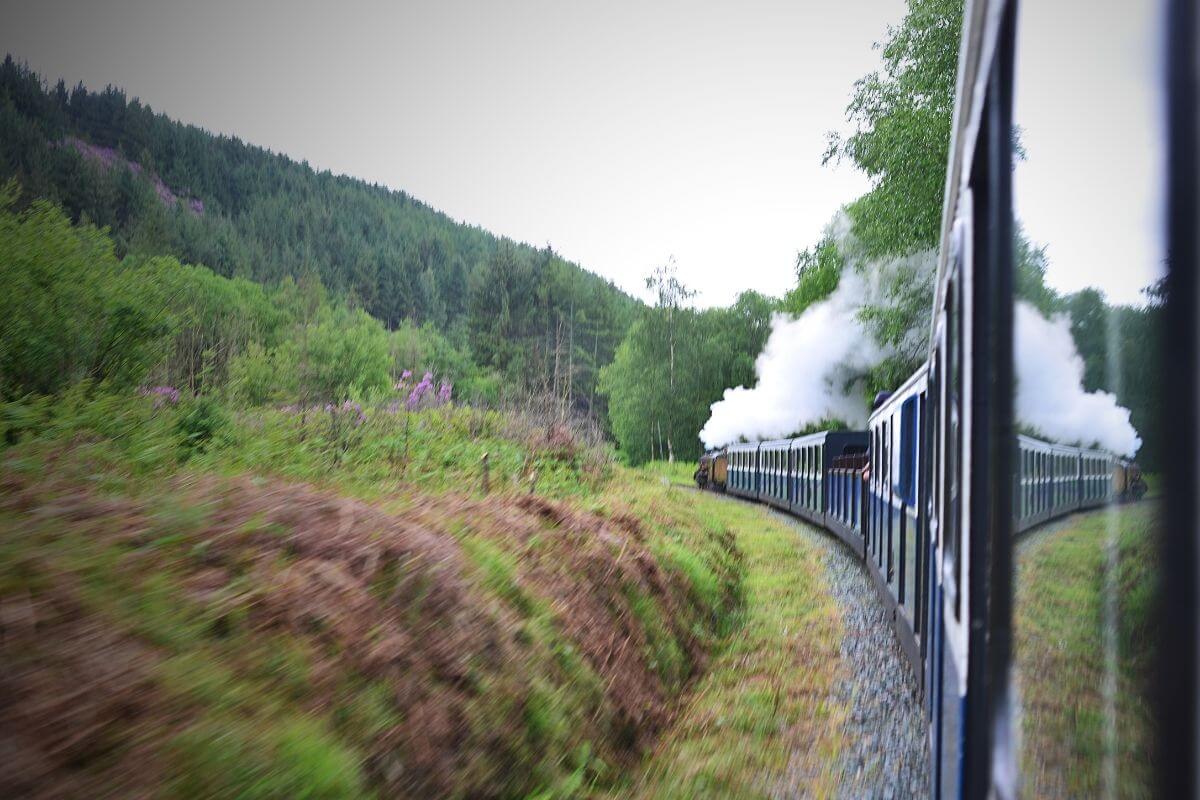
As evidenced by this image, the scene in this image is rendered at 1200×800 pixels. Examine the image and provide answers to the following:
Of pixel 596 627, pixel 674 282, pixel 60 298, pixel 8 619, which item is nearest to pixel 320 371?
pixel 60 298

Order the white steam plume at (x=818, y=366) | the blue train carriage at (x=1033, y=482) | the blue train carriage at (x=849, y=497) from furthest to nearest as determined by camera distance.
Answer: the white steam plume at (x=818, y=366) → the blue train carriage at (x=849, y=497) → the blue train carriage at (x=1033, y=482)

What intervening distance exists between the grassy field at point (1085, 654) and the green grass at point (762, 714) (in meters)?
3.87

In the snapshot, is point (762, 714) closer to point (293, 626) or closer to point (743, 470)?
point (293, 626)

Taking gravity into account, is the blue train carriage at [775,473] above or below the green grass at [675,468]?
above

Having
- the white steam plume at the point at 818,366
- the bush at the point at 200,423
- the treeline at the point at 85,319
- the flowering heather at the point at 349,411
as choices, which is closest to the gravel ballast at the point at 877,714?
the bush at the point at 200,423

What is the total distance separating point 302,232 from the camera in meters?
89.7

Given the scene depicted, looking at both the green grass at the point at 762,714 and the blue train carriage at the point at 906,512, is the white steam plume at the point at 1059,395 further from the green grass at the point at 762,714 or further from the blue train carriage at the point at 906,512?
the green grass at the point at 762,714

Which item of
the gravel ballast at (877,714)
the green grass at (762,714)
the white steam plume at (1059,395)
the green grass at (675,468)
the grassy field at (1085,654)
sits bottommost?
the green grass at (762,714)

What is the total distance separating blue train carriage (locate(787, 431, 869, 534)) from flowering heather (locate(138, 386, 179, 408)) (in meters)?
9.08

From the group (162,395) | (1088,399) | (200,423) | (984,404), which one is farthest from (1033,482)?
(162,395)

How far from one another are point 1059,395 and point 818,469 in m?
15.0

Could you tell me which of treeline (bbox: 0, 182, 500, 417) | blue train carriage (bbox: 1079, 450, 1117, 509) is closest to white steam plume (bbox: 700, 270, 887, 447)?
treeline (bbox: 0, 182, 500, 417)

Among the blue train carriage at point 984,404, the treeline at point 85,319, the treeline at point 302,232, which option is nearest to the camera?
the blue train carriage at point 984,404

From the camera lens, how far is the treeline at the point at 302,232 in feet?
43.9
